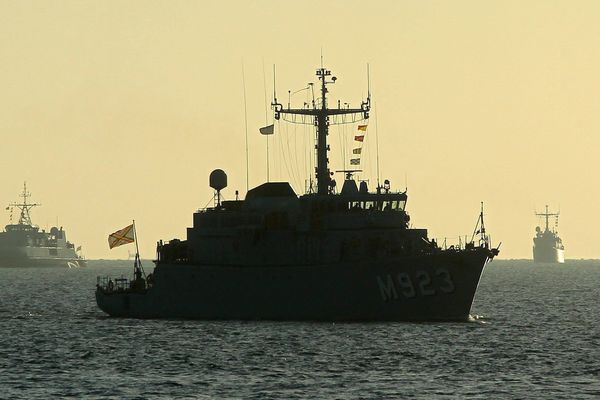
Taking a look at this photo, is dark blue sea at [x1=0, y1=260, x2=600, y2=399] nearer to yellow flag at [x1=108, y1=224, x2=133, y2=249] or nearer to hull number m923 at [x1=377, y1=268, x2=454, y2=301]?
hull number m923 at [x1=377, y1=268, x2=454, y2=301]

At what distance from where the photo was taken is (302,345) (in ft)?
207

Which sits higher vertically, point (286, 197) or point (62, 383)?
point (286, 197)

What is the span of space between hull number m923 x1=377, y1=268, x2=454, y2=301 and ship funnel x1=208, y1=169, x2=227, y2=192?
14.2m

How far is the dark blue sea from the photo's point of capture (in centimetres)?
4906

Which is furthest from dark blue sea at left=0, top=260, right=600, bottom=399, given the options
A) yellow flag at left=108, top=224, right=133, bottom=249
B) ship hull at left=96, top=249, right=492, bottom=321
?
yellow flag at left=108, top=224, right=133, bottom=249

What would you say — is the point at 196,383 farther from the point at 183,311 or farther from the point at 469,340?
the point at 183,311

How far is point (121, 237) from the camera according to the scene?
266 ft

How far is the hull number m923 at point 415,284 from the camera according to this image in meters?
71.1

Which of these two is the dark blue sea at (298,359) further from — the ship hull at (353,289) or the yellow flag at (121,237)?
the yellow flag at (121,237)

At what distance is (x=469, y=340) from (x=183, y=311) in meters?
19.0

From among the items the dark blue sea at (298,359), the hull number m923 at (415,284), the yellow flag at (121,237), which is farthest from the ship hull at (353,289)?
the yellow flag at (121,237)

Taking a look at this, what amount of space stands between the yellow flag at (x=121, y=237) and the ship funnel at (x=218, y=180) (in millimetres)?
5354

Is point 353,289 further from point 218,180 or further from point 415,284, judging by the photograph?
point 218,180

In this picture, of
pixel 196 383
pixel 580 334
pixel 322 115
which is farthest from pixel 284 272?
pixel 196 383
